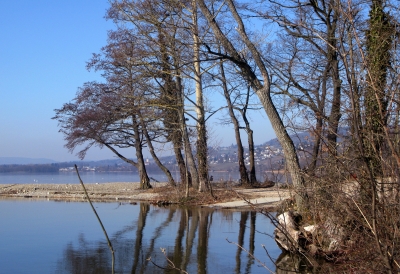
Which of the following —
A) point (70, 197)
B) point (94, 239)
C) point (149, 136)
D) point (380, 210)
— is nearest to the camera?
point (380, 210)

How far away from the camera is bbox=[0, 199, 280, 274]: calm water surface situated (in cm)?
1005

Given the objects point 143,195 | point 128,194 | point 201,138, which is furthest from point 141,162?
point 201,138

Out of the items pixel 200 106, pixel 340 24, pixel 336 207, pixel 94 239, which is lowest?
pixel 94 239

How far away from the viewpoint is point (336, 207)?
657cm

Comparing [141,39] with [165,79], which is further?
[165,79]

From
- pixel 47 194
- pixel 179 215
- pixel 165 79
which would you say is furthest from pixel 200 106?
pixel 47 194

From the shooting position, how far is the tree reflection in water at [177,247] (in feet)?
32.6

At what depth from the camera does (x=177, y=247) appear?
11883mm

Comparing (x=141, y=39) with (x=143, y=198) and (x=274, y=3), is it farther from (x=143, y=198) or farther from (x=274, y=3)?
(x=143, y=198)

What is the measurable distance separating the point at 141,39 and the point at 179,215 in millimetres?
6951

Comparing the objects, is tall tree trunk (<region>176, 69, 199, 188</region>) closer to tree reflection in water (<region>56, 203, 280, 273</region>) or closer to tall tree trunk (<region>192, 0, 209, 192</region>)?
tall tree trunk (<region>192, 0, 209, 192</region>)

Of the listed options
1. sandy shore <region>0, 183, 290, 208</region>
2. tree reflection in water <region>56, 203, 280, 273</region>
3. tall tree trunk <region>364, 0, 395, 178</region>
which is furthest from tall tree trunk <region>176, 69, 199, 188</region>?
tall tree trunk <region>364, 0, 395, 178</region>

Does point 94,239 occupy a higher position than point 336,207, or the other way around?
point 336,207

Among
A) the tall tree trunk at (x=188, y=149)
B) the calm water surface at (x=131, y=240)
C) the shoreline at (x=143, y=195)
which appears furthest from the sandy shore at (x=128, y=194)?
the calm water surface at (x=131, y=240)
